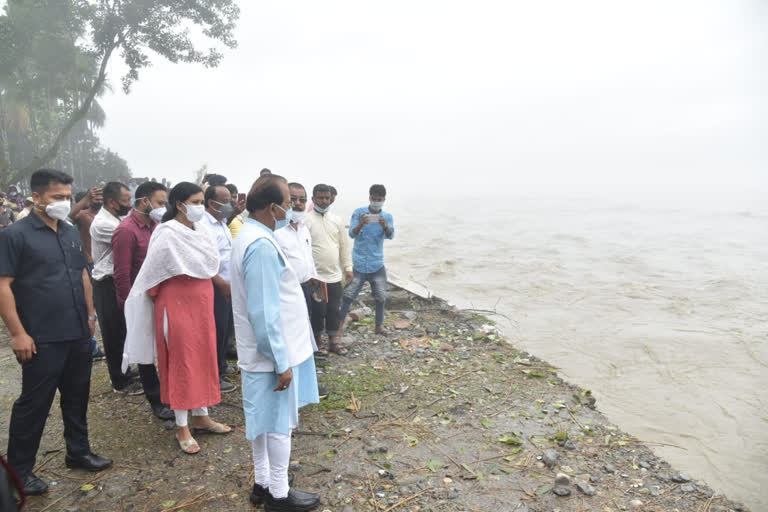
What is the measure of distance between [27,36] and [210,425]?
18202 mm

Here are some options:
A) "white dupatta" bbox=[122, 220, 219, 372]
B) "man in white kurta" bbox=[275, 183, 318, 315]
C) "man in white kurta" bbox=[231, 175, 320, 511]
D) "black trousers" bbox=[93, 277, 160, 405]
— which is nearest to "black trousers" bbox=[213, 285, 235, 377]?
"black trousers" bbox=[93, 277, 160, 405]

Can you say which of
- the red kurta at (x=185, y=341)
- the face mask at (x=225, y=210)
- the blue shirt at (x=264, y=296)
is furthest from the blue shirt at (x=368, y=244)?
the blue shirt at (x=264, y=296)

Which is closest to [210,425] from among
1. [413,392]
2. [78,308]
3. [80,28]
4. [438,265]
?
[78,308]

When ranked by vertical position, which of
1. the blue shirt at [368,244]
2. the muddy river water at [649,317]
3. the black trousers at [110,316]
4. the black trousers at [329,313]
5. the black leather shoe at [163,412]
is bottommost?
the muddy river water at [649,317]

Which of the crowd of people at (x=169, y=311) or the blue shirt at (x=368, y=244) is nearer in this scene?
the crowd of people at (x=169, y=311)

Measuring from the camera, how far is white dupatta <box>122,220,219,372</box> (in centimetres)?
322

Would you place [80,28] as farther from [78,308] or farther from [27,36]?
[78,308]

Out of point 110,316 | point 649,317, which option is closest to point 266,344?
point 110,316

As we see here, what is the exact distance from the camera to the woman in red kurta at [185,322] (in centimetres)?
328

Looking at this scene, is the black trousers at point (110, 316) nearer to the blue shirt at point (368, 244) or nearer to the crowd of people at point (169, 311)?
the crowd of people at point (169, 311)

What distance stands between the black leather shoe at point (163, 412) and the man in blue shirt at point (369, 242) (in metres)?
2.41

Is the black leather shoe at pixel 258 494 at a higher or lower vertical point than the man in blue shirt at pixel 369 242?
lower

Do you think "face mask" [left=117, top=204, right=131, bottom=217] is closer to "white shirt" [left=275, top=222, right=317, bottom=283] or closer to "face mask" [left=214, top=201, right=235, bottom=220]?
"face mask" [left=214, top=201, right=235, bottom=220]

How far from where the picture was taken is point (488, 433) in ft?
13.0
